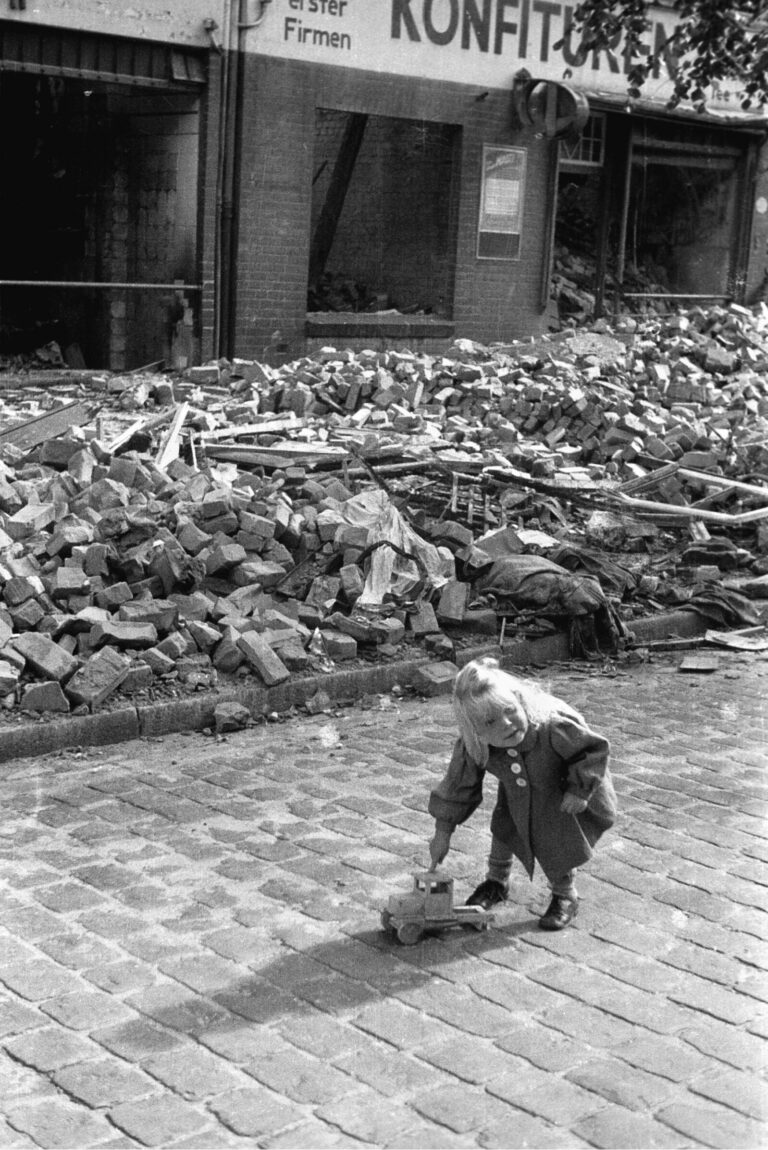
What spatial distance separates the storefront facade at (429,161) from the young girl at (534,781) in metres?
12.7

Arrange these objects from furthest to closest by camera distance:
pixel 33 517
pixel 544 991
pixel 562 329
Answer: pixel 562 329 < pixel 33 517 < pixel 544 991

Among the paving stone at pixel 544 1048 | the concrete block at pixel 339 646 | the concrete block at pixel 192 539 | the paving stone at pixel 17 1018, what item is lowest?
the paving stone at pixel 17 1018

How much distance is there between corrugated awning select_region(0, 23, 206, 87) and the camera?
593 inches

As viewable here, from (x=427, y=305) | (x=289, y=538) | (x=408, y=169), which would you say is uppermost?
(x=408, y=169)

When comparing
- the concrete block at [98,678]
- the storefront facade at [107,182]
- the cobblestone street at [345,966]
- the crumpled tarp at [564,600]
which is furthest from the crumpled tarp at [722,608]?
the storefront facade at [107,182]

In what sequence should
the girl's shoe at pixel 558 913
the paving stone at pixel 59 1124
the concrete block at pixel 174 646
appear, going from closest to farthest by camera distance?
the paving stone at pixel 59 1124 → the girl's shoe at pixel 558 913 → the concrete block at pixel 174 646

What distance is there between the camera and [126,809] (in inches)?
258

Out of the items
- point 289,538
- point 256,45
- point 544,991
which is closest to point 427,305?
point 256,45

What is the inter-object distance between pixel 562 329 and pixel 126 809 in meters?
15.3

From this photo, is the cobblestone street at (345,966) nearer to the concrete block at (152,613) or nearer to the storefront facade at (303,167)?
the concrete block at (152,613)

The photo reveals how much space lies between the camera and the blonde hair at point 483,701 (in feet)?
16.3

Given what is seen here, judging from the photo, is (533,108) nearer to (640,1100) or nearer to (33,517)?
(33,517)

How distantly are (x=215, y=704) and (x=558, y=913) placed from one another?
9.87 feet

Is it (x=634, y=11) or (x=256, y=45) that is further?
(x=256, y=45)
